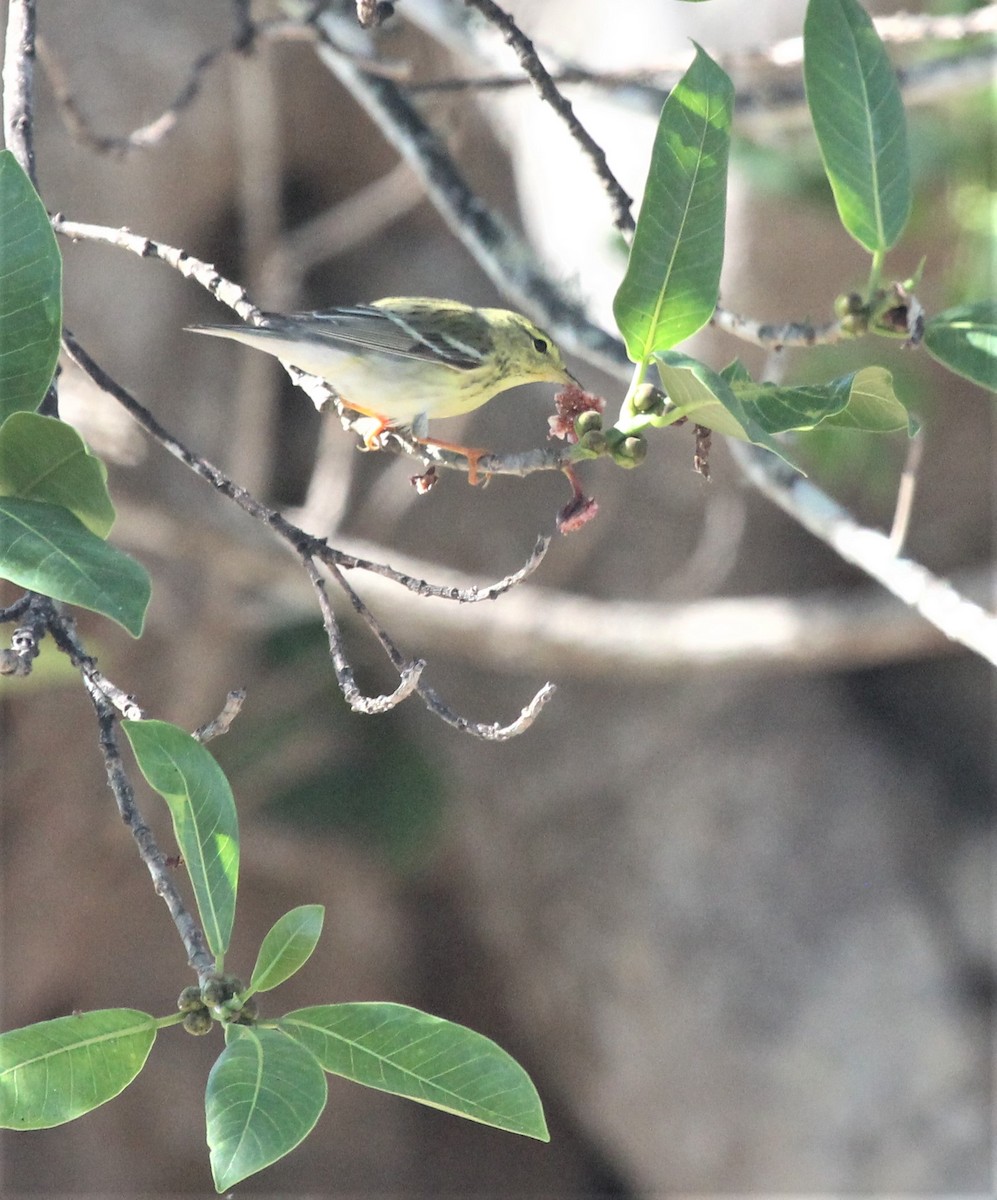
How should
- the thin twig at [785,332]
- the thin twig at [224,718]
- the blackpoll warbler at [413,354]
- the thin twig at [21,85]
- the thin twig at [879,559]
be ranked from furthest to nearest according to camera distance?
1. the blackpoll warbler at [413,354]
2. the thin twig at [879,559]
3. the thin twig at [785,332]
4. the thin twig at [21,85]
5. the thin twig at [224,718]

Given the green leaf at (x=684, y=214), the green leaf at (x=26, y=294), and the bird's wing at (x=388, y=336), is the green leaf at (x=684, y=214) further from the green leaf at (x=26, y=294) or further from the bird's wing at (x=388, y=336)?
the bird's wing at (x=388, y=336)

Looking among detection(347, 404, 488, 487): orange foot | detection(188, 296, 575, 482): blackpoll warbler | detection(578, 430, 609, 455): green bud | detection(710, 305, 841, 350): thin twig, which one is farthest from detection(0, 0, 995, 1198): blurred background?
detection(578, 430, 609, 455): green bud

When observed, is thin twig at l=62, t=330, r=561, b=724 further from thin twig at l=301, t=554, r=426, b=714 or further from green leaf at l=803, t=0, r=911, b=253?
green leaf at l=803, t=0, r=911, b=253

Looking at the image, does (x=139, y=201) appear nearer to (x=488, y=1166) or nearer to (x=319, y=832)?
(x=319, y=832)

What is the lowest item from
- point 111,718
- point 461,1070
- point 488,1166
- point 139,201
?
point 488,1166

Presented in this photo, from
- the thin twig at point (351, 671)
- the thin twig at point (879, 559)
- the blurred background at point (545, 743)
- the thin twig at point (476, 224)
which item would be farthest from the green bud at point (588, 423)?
the blurred background at point (545, 743)

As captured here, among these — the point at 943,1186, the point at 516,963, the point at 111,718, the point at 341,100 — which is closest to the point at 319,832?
the point at 516,963
